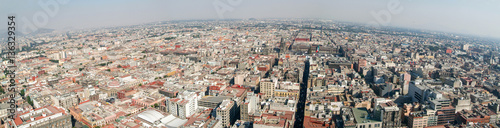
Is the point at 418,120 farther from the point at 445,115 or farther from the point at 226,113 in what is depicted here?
the point at 226,113

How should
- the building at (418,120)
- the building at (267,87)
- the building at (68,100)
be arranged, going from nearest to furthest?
the building at (418,120) → the building at (68,100) → the building at (267,87)

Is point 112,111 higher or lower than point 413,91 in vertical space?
lower

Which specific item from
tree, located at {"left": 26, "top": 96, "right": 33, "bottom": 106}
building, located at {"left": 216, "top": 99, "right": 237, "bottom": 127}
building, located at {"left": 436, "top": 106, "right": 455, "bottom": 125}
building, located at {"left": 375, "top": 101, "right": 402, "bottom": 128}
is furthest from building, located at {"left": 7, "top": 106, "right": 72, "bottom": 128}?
building, located at {"left": 436, "top": 106, "right": 455, "bottom": 125}

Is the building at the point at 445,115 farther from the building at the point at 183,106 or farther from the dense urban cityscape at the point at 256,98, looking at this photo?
the building at the point at 183,106

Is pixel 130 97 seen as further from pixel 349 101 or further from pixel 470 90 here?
pixel 470 90

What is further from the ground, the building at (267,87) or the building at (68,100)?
the building at (267,87)

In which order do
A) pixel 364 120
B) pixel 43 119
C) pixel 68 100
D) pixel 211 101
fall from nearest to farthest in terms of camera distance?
pixel 364 120
pixel 43 119
pixel 211 101
pixel 68 100

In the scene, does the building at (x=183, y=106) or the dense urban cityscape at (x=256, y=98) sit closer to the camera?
the dense urban cityscape at (x=256, y=98)

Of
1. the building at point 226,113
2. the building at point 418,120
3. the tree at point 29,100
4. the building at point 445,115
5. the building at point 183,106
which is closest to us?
the building at point 418,120

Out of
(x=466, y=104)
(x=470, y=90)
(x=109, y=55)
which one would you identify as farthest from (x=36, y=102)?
(x=470, y=90)

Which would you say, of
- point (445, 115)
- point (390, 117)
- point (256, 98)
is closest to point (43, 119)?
point (256, 98)

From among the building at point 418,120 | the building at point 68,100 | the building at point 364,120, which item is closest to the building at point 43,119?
the building at point 68,100
